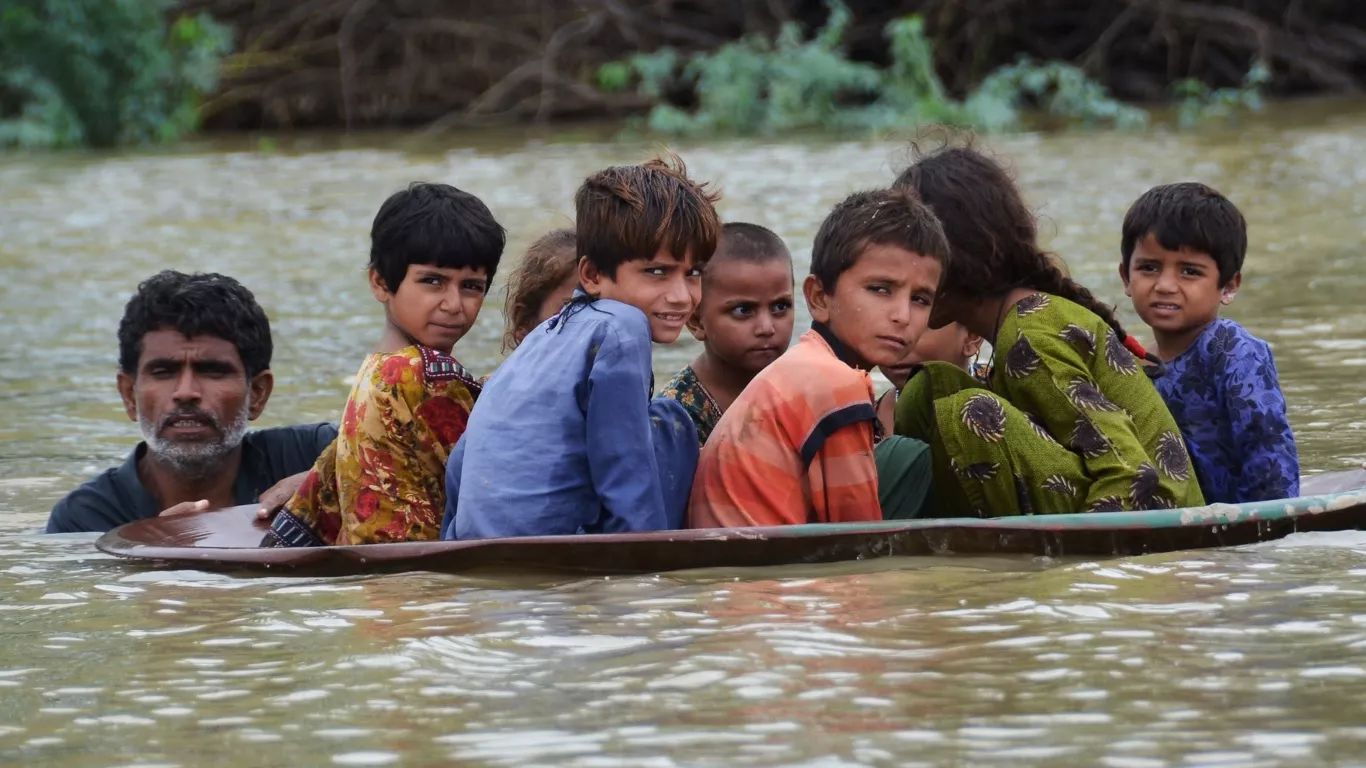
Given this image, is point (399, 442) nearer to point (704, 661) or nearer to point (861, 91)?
point (704, 661)

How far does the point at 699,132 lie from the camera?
17.7 m

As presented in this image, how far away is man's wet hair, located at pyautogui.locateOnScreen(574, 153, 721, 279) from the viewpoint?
13.7 ft

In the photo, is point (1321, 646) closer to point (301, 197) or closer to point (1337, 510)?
point (1337, 510)

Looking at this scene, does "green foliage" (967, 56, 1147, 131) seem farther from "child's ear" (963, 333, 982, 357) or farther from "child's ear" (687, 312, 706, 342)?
"child's ear" (687, 312, 706, 342)

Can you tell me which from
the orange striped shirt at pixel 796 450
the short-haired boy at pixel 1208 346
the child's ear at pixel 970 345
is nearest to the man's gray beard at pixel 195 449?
the orange striped shirt at pixel 796 450

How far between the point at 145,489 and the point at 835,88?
12872mm

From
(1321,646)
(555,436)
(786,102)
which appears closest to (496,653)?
(555,436)

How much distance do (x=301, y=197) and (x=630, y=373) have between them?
1060 cm

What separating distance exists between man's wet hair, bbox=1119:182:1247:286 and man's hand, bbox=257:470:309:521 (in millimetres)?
2101

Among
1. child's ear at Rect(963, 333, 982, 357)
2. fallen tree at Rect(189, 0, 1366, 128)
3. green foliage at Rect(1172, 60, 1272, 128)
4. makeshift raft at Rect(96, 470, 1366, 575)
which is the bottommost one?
makeshift raft at Rect(96, 470, 1366, 575)

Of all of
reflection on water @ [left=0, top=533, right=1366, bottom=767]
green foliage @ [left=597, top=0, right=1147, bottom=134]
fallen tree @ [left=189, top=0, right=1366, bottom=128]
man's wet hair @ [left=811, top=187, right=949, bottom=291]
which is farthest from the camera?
fallen tree @ [left=189, top=0, right=1366, bottom=128]

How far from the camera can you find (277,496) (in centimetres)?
494

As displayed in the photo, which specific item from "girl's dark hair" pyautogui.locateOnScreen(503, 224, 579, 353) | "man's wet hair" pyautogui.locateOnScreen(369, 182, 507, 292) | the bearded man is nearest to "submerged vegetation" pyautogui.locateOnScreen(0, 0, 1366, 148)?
"girl's dark hair" pyautogui.locateOnScreen(503, 224, 579, 353)

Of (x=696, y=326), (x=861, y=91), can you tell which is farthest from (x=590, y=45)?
(x=696, y=326)
